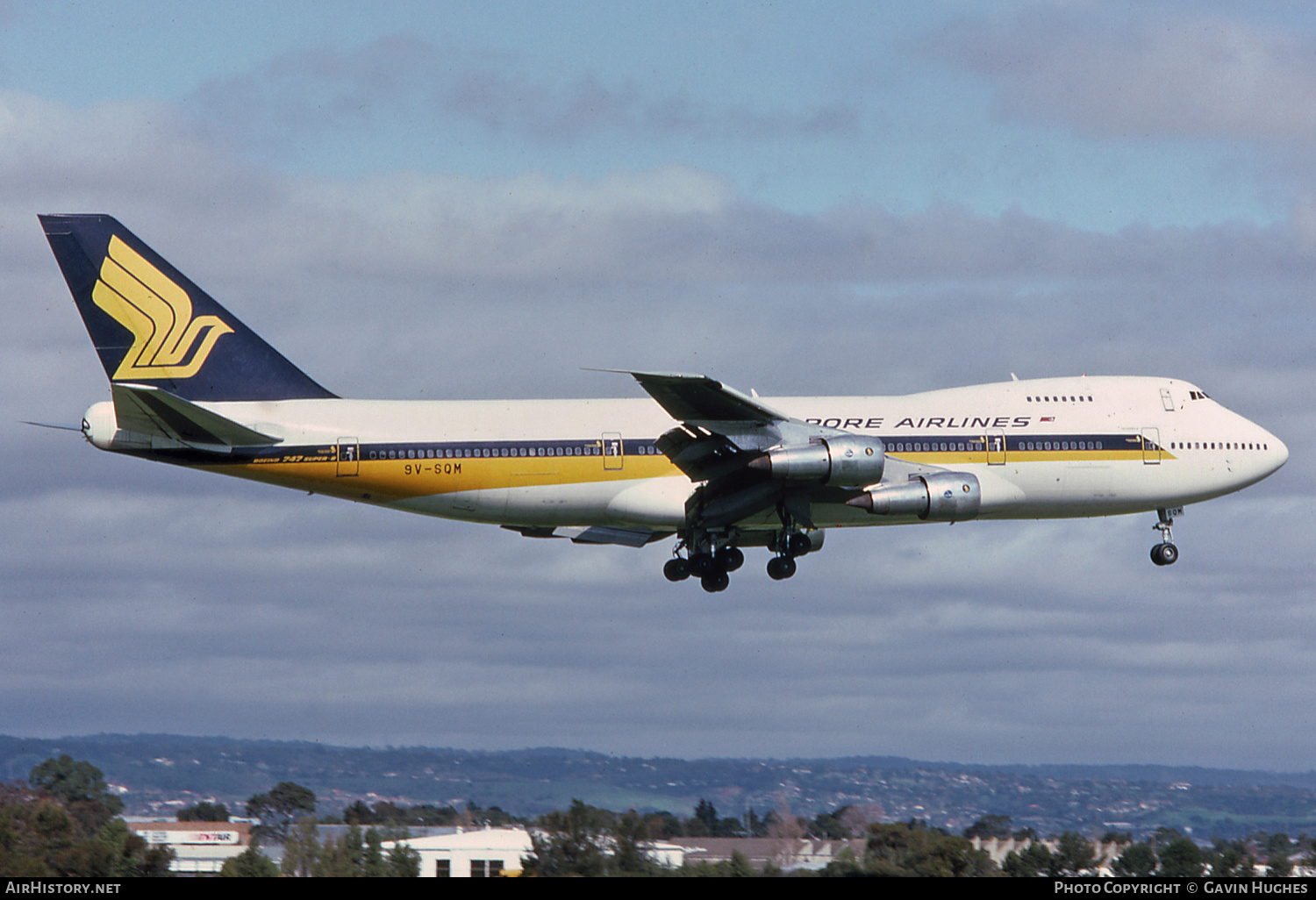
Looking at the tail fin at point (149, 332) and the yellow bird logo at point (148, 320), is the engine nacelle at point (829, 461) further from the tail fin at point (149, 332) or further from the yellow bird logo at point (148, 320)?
the yellow bird logo at point (148, 320)

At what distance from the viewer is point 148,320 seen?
1918 inches

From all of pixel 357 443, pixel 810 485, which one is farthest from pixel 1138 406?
pixel 357 443

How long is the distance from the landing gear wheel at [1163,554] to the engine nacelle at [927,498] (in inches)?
371

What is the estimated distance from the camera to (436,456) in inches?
1849

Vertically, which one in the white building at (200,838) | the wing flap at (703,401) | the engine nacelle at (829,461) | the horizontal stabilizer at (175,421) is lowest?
the white building at (200,838)

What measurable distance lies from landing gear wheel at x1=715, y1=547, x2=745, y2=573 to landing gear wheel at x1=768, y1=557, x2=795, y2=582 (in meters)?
1.98

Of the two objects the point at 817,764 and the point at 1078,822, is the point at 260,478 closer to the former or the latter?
the point at 817,764

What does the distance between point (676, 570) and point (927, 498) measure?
9270 millimetres

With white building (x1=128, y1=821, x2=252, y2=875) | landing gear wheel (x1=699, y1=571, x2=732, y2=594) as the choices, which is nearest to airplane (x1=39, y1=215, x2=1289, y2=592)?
landing gear wheel (x1=699, y1=571, x2=732, y2=594)

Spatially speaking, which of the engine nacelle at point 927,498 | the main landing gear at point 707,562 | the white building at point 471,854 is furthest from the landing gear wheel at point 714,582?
the white building at point 471,854

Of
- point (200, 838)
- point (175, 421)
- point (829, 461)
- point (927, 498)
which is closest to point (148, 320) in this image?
point (175, 421)

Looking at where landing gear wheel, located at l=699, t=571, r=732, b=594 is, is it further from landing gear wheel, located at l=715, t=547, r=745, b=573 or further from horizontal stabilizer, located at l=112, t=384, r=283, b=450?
horizontal stabilizer, located at l=112, t=384, r=283, b=450

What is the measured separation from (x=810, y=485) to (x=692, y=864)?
12595 millimetres

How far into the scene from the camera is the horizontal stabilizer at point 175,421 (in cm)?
4303
